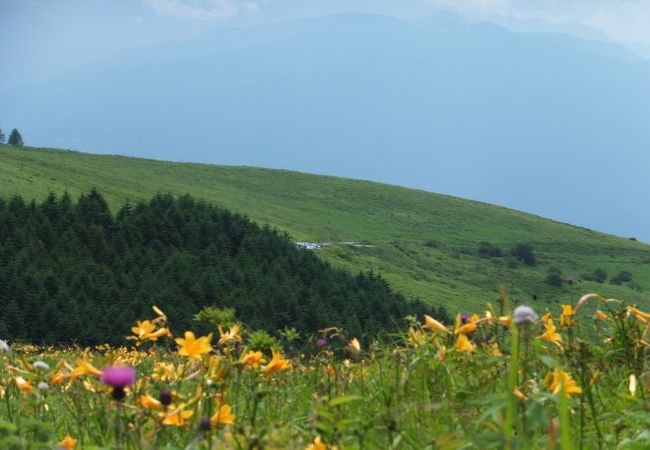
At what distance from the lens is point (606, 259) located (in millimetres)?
166125

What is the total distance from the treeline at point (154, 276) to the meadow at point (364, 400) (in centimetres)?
4010

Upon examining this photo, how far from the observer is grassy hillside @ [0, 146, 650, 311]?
121 m

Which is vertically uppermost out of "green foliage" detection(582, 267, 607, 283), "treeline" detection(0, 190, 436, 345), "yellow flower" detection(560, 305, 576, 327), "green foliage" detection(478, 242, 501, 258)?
"green foliage" detection(478, 242, 501, 258)

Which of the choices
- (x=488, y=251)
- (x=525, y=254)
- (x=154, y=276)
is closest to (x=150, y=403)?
(x=154, y=276)

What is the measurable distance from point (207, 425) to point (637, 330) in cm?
481

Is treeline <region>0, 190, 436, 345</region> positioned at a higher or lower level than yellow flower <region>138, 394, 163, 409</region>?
lower

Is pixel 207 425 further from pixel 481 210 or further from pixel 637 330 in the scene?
pixel 481 210

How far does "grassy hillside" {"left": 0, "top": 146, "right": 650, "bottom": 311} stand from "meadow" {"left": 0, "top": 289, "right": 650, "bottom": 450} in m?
98.9

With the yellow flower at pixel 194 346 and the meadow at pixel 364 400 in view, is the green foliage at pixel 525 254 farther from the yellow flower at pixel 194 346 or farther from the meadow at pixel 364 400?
the yellow flower at pixel 194 346

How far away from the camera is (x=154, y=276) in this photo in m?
54.2

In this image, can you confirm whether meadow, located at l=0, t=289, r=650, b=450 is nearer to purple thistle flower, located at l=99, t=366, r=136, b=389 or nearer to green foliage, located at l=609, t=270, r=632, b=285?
purple thistle flower, located at l=99, t=366, r=136, b=389

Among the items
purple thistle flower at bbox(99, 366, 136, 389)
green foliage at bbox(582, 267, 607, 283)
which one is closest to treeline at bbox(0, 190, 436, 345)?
purple thistle flower at bbox(99, 366, 136, 389)

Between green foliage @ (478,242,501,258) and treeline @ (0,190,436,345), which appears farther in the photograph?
green foliage @ (478,242,501,258)

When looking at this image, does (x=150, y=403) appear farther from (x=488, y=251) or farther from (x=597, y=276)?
(x=488, y=251)
